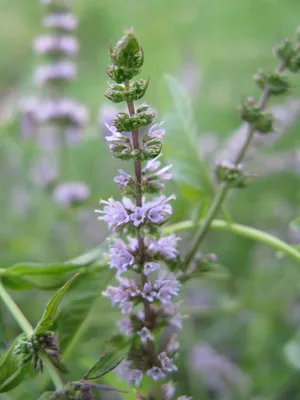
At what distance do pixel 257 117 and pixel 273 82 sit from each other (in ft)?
0.22

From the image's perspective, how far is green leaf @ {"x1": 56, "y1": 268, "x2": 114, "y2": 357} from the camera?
2.97 feet

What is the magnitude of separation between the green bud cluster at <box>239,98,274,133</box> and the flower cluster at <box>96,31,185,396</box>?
246 mm

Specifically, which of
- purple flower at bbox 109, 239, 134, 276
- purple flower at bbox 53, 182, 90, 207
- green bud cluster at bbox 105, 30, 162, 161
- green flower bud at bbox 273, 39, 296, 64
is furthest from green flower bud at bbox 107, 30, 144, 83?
purple flower at bbox 53, 182, 90, 207

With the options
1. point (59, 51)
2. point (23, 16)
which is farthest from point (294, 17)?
point (23, 16)

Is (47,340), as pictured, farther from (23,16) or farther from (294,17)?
(23,16)

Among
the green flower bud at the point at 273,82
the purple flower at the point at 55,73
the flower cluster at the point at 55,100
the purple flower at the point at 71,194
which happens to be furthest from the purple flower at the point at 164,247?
the purple flower at the point at 55,73

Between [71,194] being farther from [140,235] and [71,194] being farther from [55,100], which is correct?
[140,235]

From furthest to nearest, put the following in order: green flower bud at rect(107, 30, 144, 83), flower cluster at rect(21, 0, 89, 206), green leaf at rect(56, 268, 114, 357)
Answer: flower cluster at rect(21, 0, 89, 206) < green leaf at rect(56, 268, 114, 357) < green flower bud at rect(107, 30, 144, 83)

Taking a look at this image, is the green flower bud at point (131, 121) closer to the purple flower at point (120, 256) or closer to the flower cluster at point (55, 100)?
the purple flower at point (120, 256)

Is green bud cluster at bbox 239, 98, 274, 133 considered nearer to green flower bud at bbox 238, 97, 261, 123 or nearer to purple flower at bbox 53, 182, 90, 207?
green flower bud at bbox 238, 97, 261, 123

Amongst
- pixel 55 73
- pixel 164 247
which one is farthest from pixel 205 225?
pixel 55 73

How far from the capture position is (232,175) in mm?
962

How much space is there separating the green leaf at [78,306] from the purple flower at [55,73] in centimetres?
104

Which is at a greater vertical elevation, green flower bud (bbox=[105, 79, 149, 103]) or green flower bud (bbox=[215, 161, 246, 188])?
green flower bud (bbox=[105, 79, 149, 103])
